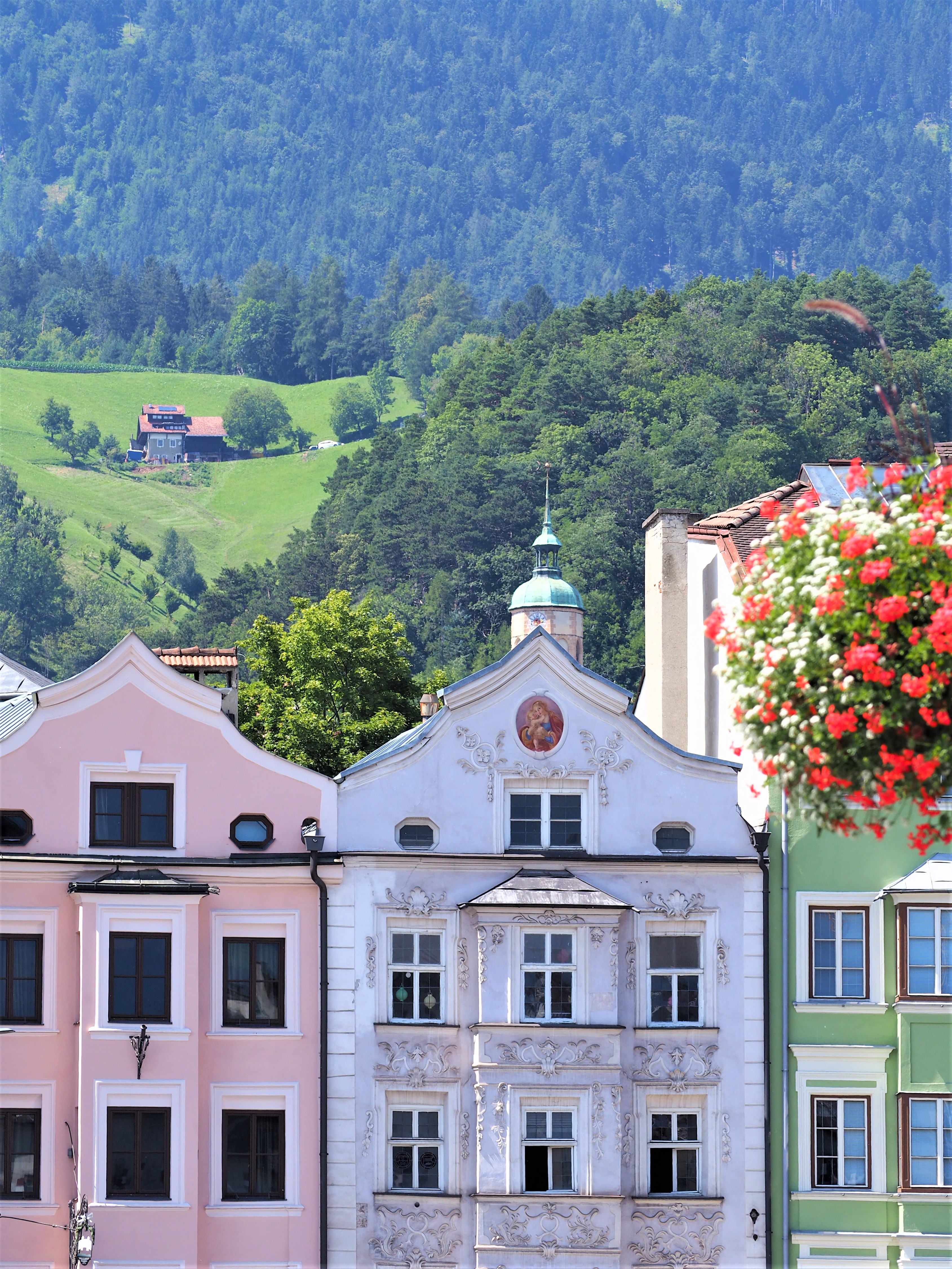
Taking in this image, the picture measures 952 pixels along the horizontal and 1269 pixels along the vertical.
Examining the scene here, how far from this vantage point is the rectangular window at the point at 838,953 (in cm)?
3488

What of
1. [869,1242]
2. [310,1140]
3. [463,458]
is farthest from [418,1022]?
[463,458]

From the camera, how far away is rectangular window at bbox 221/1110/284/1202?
Answer: 112 ft

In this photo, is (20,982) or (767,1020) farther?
(767,1020)

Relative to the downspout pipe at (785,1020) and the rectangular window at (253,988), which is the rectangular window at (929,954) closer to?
the downspout pipe at (785,1020)

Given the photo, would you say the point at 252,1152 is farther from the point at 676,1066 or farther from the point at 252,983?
the point at 676,1066

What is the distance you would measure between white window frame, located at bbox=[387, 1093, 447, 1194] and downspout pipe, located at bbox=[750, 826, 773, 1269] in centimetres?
523

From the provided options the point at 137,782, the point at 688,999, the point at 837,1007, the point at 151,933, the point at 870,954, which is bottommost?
the point at 837,1007

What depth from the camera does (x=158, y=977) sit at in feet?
112

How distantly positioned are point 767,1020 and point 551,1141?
13.3 feet

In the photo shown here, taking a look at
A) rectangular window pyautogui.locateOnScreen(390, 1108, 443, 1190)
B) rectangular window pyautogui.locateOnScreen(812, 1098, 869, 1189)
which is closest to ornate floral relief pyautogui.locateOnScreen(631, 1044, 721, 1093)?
rectangular window pyautogui.locateOnScreen(812, 1098, 869, 1189)

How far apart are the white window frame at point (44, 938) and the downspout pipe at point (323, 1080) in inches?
167

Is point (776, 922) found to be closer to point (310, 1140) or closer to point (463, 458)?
point (310, 1140)

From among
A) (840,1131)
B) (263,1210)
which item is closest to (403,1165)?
(263,1210)

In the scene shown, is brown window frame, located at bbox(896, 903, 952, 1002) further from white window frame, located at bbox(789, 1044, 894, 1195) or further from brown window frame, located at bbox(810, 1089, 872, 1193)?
brown window frame, located at bbox(810, 1089, 872, 1193)
